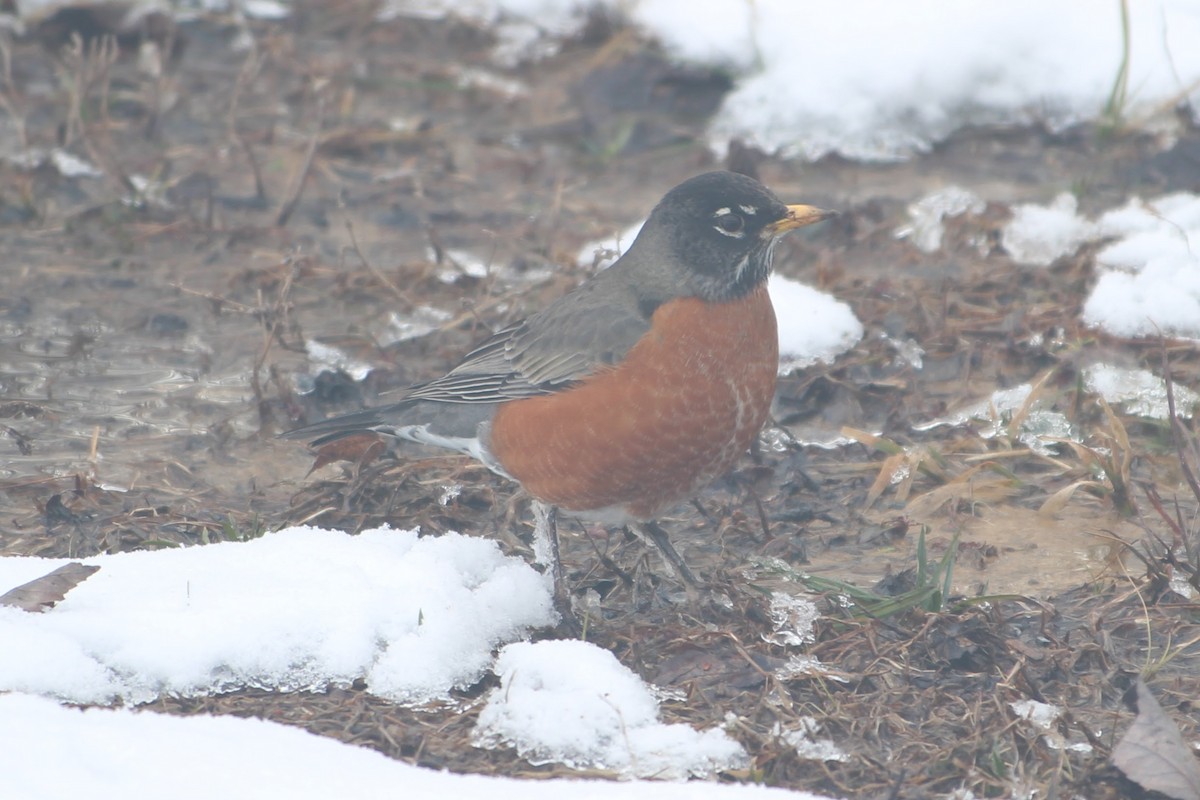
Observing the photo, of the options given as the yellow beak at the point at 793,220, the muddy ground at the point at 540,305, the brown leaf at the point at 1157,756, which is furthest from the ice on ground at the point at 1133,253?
the brown leaf at the point at 1157,756

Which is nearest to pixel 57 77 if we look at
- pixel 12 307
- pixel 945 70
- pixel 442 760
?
pixel 12 307

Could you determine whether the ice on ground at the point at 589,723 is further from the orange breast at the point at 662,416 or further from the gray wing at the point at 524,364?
the gray wing at the point at 524,364

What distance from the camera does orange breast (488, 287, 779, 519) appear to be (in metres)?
3.70

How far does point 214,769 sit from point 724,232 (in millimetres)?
2174

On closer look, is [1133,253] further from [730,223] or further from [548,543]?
[548,543]

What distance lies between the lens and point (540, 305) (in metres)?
5.64

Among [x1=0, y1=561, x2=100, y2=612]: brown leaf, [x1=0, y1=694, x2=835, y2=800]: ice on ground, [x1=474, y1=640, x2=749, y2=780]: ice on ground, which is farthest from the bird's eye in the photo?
[x1=0, y1=561, x2=100, y2=612]: brown leaf

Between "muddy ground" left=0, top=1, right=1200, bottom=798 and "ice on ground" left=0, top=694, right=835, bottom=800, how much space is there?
0.18 meters

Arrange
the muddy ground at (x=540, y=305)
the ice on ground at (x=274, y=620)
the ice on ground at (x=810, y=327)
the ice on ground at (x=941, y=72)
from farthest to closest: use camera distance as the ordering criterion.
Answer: the ice on ground at (x=941, y=72), the ice on ground at (x=810, y=327), the muddy ground at (x=540, y=305), the ice on ground at (x=274, y=620)

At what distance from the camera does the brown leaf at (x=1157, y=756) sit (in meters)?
2.75

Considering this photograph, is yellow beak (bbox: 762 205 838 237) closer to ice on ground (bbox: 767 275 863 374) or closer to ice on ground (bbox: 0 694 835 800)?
ice on ground (bbox: 767 275 863 374)

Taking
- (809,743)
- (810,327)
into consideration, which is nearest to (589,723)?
(809,743)

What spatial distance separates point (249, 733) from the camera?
2.84m

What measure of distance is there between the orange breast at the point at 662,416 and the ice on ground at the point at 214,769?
3.69ft
